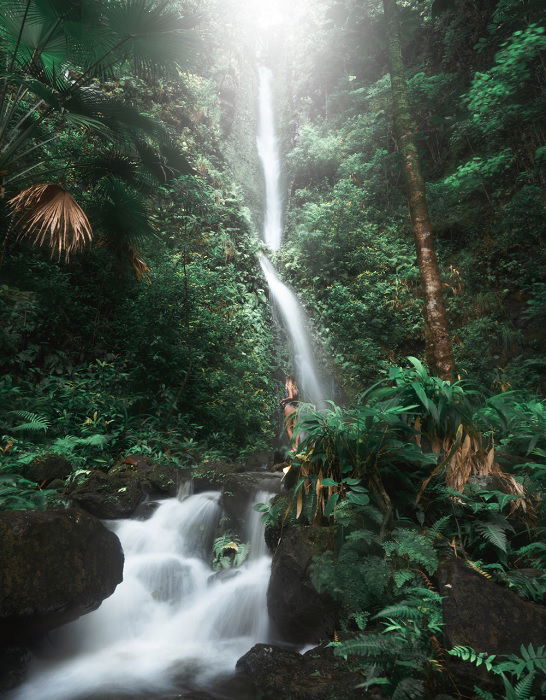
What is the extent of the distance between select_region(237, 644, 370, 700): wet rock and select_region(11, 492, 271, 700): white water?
17.1 inches

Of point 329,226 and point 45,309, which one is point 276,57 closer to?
point 329,226

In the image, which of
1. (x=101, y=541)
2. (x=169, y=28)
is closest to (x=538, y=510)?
(x=101, y=541)

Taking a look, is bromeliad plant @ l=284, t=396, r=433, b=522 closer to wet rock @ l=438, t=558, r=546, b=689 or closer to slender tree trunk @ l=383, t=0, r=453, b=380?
wet rock @ l=438, t=558, r=546, b=689

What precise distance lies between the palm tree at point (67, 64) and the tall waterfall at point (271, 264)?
6.91 metres

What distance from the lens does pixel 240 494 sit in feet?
17.3

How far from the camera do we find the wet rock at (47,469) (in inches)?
207

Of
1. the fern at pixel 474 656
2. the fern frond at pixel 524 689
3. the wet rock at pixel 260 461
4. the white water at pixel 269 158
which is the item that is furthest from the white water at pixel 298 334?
the fern frond at pixel 524 689

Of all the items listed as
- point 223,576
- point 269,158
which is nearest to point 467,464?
point 223,576

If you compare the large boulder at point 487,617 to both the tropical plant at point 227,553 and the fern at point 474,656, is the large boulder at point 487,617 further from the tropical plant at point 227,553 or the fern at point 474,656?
the tropical plant at point 227,553

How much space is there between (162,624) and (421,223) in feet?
18.8

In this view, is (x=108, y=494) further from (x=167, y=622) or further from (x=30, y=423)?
(x=167, y=622)

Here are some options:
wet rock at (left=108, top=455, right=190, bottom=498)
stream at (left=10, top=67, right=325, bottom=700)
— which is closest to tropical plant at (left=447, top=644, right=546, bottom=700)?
stream at (left=10, top=67, right=325, bottom=700)

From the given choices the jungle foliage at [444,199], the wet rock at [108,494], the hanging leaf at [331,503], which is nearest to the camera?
the hanging leaf at [331,503]

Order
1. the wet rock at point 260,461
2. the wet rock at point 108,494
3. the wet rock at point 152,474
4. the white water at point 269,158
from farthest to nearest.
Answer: the white water at point 269,158, the wet rock at point 260,461, the wet rock at point 152,474, the wet rock at point 108,494
